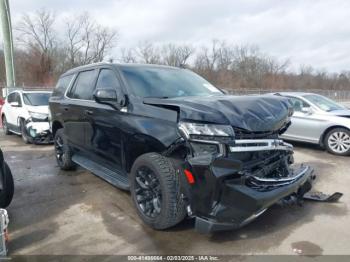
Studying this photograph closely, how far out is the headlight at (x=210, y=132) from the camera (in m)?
2.86

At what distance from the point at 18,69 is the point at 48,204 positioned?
3662cm

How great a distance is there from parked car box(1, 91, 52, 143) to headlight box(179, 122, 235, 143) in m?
6.62

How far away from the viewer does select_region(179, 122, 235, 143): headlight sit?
2859 millimetres

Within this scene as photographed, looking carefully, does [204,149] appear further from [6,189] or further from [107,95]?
[6,189]

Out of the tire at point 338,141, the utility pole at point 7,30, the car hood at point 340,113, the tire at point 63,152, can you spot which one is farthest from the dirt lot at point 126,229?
the utility pole at point 7,30

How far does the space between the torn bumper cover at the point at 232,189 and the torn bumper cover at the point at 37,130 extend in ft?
21.8

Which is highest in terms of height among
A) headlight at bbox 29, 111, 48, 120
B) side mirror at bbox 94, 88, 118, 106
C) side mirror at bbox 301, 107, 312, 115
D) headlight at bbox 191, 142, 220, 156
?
side mirror at bbox 94, 88, 118, 106

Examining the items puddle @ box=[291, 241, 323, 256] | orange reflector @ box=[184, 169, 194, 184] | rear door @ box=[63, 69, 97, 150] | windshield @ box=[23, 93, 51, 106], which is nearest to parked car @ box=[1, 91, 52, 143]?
windshield @ box=[23, 93, 51, 106]

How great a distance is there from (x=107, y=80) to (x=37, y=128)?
5096mm

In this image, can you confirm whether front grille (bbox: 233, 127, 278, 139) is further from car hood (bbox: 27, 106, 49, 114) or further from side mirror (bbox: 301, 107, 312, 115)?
car hood (bbox: 27, 106, 49, 114)

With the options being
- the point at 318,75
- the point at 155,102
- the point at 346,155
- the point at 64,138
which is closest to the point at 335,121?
the point at 346,155

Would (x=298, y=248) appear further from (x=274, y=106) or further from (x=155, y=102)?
(x=155, y=102)

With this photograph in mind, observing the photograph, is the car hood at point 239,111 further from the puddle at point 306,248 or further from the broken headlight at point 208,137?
the puddle at point 306,248

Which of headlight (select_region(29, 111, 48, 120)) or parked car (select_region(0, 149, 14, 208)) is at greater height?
headlight (select_region(29, 111, 48, 120))
